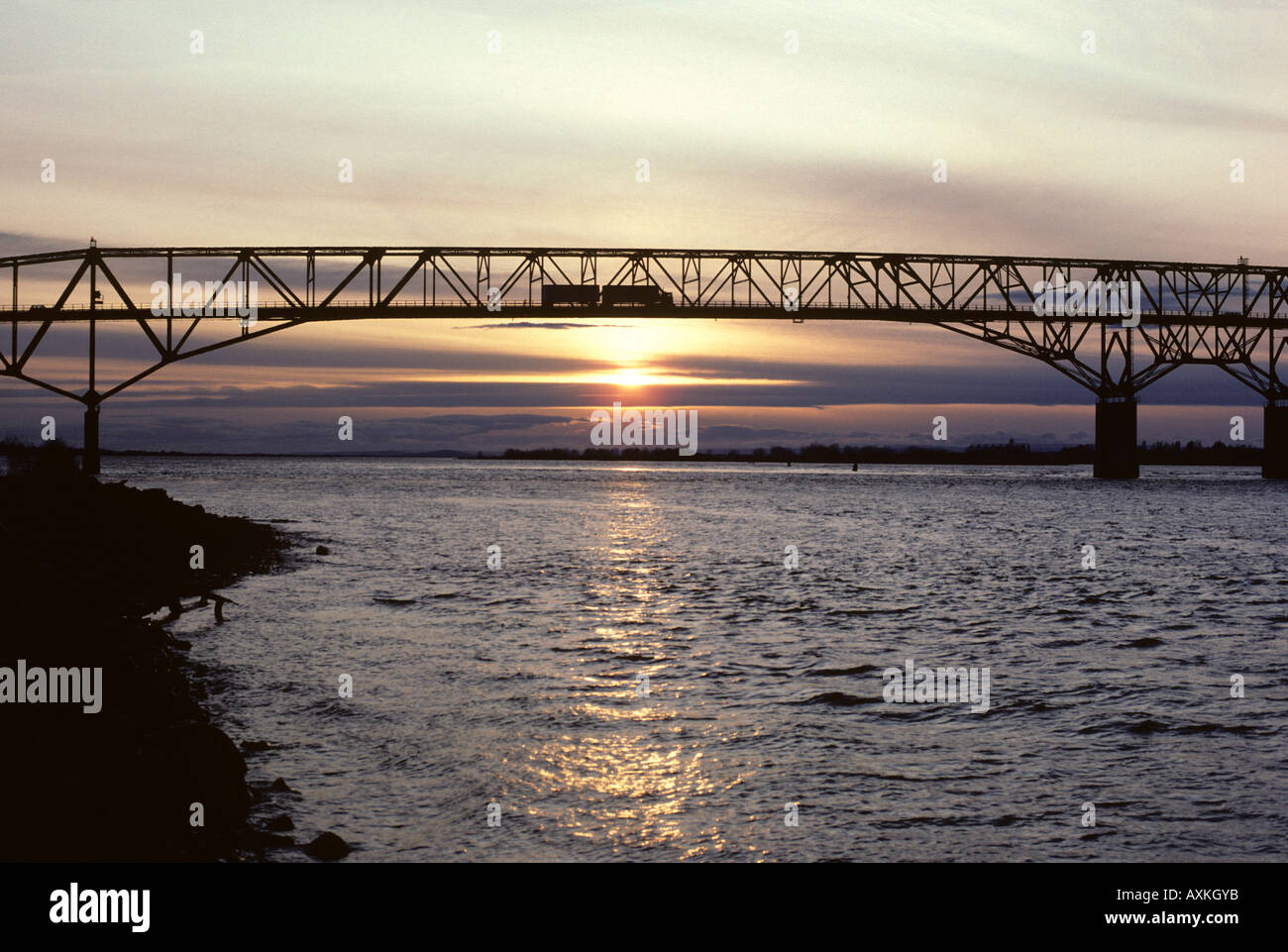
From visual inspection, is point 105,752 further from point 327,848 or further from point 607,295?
point 607,295

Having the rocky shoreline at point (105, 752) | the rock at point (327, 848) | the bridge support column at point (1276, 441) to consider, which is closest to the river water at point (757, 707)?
the rock at point (327, 848)

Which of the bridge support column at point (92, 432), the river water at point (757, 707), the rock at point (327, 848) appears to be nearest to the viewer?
the rock at point (327, 848)

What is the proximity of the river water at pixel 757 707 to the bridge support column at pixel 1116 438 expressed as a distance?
56.1 metres

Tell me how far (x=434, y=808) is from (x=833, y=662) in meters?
10.4

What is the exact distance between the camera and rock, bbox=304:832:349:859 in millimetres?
9695

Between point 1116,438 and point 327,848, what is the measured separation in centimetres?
10198

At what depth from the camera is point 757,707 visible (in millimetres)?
16141

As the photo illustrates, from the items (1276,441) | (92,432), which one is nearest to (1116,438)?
(1276,441)

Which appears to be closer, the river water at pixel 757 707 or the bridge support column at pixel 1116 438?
the river water at pixel 757 707

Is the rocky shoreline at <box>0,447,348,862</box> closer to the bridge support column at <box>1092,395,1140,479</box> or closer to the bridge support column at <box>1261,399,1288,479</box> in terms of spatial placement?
the bridge support column at <box>1092,395,1140,479</box>

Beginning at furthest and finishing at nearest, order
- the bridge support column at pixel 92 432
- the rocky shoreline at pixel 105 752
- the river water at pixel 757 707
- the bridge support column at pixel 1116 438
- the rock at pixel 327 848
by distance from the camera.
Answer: the bridge support column at pixel 1116 438, the bridge support column at pixel 92 432, the river water at pixel 757 707, the rock at pixel 327 848, the rocky shoreline at pixel 105 752

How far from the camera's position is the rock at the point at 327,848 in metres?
9.70

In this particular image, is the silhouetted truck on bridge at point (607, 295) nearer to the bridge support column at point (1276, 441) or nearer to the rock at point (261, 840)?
the bridge support column at point (1276, 441)
